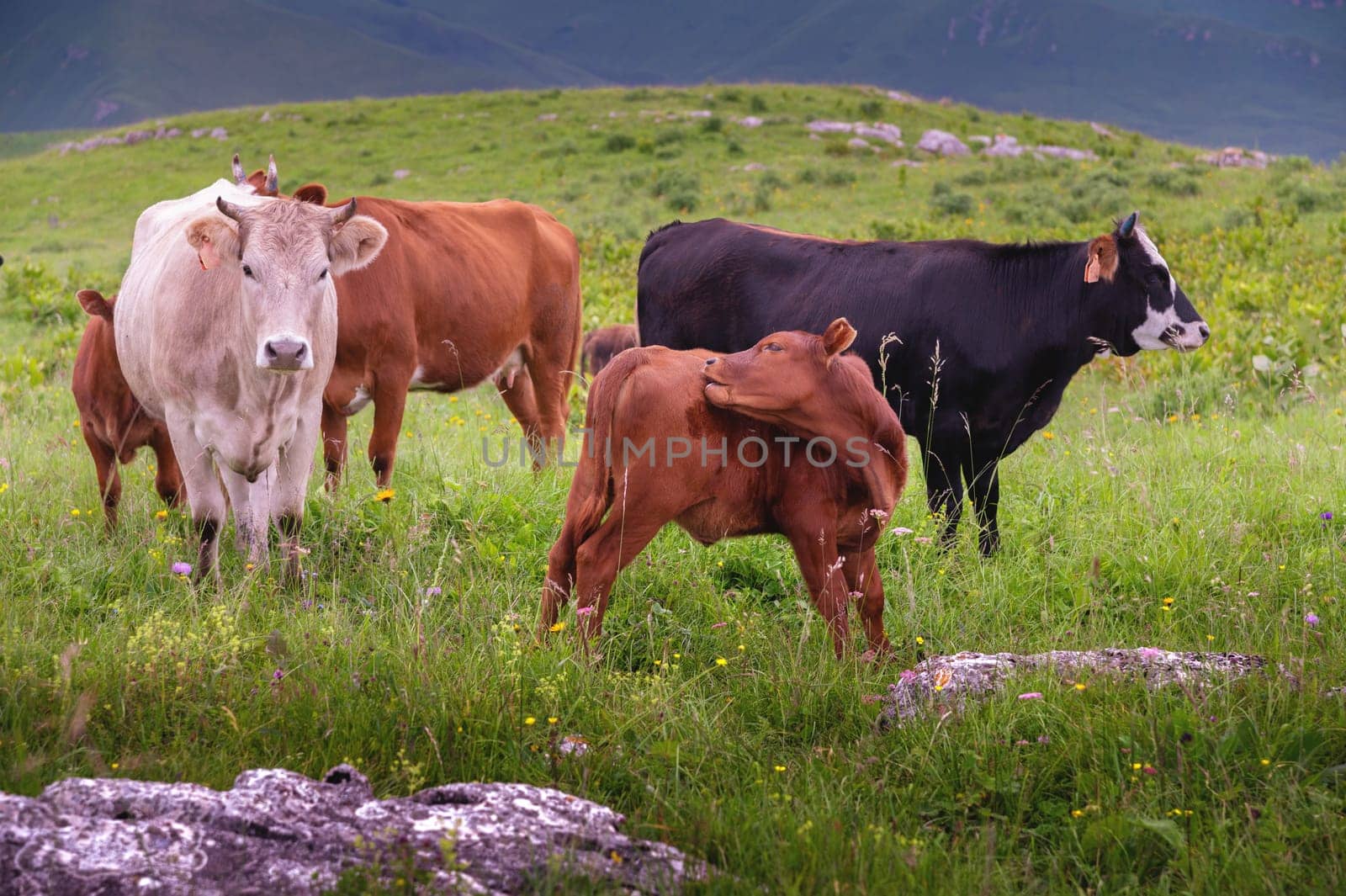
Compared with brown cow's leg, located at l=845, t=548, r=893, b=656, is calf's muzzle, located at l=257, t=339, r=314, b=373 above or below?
above

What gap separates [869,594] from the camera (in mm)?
4094

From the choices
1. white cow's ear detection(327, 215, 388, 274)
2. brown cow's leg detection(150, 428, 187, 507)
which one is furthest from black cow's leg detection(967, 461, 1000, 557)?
brown cow's leg detection(150, 428, 187, 507)

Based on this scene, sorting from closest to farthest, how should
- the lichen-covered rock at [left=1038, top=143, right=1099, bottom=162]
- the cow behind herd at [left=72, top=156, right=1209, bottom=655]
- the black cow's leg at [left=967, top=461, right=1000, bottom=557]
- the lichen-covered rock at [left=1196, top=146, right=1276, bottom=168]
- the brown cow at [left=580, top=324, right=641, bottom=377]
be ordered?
1. the cow behind herd at [left=72, top=156, right=1209, bottom=655]
2. the black cow's leg at [left=967, top=461, right=1000, bottom=557]
3. the brown cow at [left=580, top=324, right=641, bottom=377]
4. the lichen-covered rock at [left=1196, top=146, right=1276, bottom=168]
5. the lichen-covered rock at [left=1038, top=143, right=1099, bottom=162]

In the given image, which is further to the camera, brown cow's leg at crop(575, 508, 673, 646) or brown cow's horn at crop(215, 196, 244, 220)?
brown cow's horn at crop(215, 196, 244, 220)

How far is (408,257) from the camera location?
657 centimetres

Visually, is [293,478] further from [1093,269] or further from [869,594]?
[1093,269]

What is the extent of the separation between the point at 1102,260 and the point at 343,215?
368cm

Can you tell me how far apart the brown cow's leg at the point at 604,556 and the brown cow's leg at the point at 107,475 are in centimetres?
292

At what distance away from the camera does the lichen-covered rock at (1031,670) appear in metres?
3.47

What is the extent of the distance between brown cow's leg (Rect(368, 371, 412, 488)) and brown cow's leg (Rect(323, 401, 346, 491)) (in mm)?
183

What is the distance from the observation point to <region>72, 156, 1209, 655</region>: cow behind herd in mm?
3873

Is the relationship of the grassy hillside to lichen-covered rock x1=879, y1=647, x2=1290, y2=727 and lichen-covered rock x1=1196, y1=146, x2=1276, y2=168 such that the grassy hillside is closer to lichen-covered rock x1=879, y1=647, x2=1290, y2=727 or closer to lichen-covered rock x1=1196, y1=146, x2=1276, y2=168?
lichen-covered rock x1=1196, y1=146, x2=1276, y2=168

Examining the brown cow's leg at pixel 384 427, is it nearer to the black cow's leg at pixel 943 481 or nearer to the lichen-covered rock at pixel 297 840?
the black cow's leg at pixel 943 481

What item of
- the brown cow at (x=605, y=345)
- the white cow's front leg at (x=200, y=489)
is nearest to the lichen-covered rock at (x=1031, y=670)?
the white cow's front leg at (x=200, y=489)
